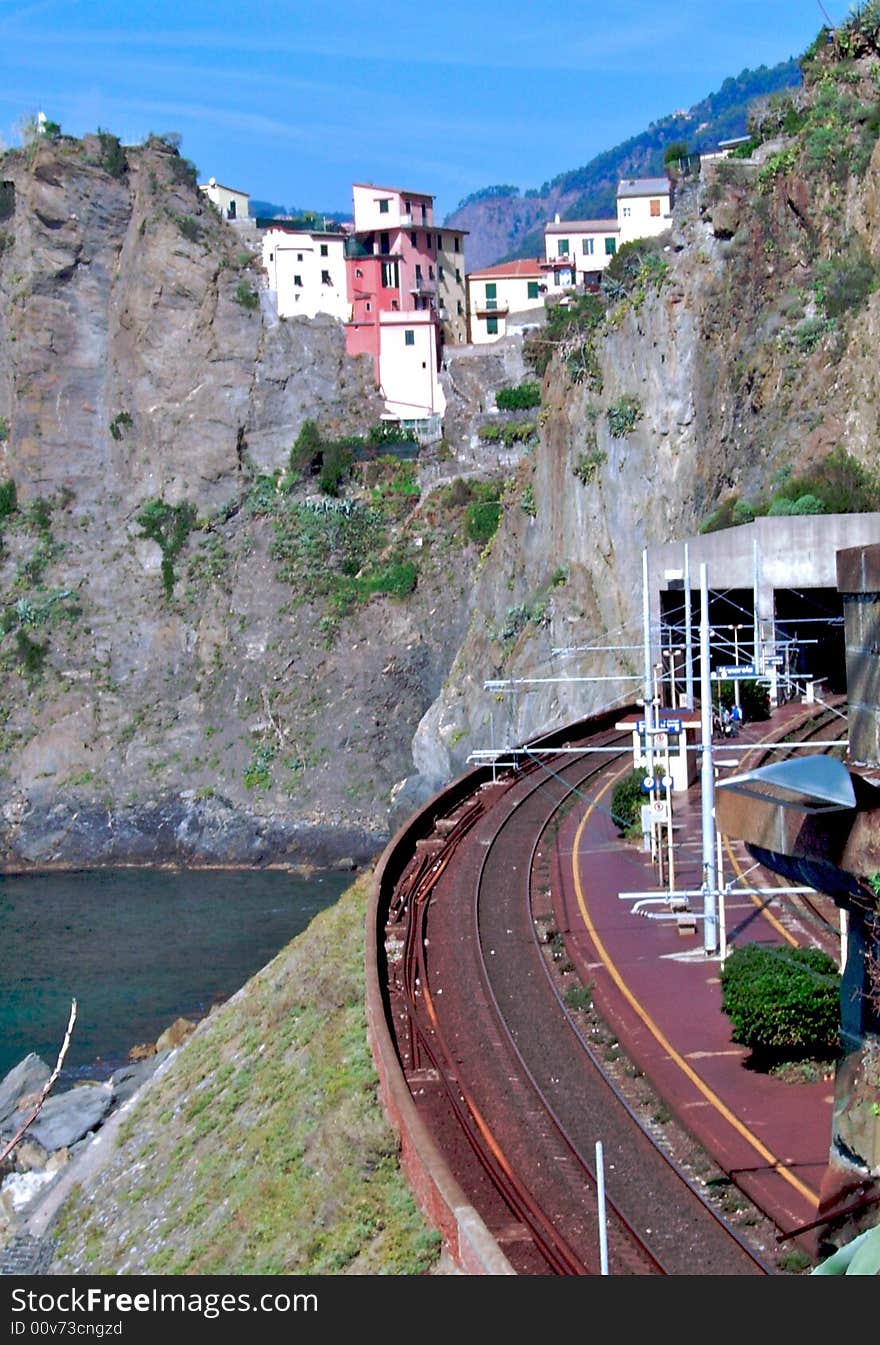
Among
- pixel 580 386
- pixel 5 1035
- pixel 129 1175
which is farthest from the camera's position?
pixel 580 386

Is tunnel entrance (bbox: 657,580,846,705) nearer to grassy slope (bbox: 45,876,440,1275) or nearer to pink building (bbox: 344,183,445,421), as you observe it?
grassy slope (bbox: 45,876,440,1275)

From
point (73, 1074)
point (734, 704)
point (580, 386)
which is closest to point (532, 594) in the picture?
point (580, 386)

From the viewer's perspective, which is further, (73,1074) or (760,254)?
(760,254)

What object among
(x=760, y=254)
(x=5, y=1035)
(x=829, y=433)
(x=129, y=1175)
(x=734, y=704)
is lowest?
(x=5, y=1035)

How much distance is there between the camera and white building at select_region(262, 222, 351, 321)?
8231 centimetres

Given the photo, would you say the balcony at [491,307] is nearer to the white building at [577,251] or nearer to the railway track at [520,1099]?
the white building at [577,251]

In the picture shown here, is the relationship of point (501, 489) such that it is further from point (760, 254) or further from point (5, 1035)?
point (5, 1035)

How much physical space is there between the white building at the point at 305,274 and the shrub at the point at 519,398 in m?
10.1

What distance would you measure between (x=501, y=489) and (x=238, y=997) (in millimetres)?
46797

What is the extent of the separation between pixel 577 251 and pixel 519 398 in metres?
19.5

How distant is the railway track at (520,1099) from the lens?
1316cm

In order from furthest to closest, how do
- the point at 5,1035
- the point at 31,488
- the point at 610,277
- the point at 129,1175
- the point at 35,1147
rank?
the point at 31,488
the point at 610,277
the point at 5,1035
the point at 35,1147
the point at 129,1175

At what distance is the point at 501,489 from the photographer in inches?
2923

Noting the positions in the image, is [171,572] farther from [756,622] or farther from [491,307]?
Result: [756,622]
